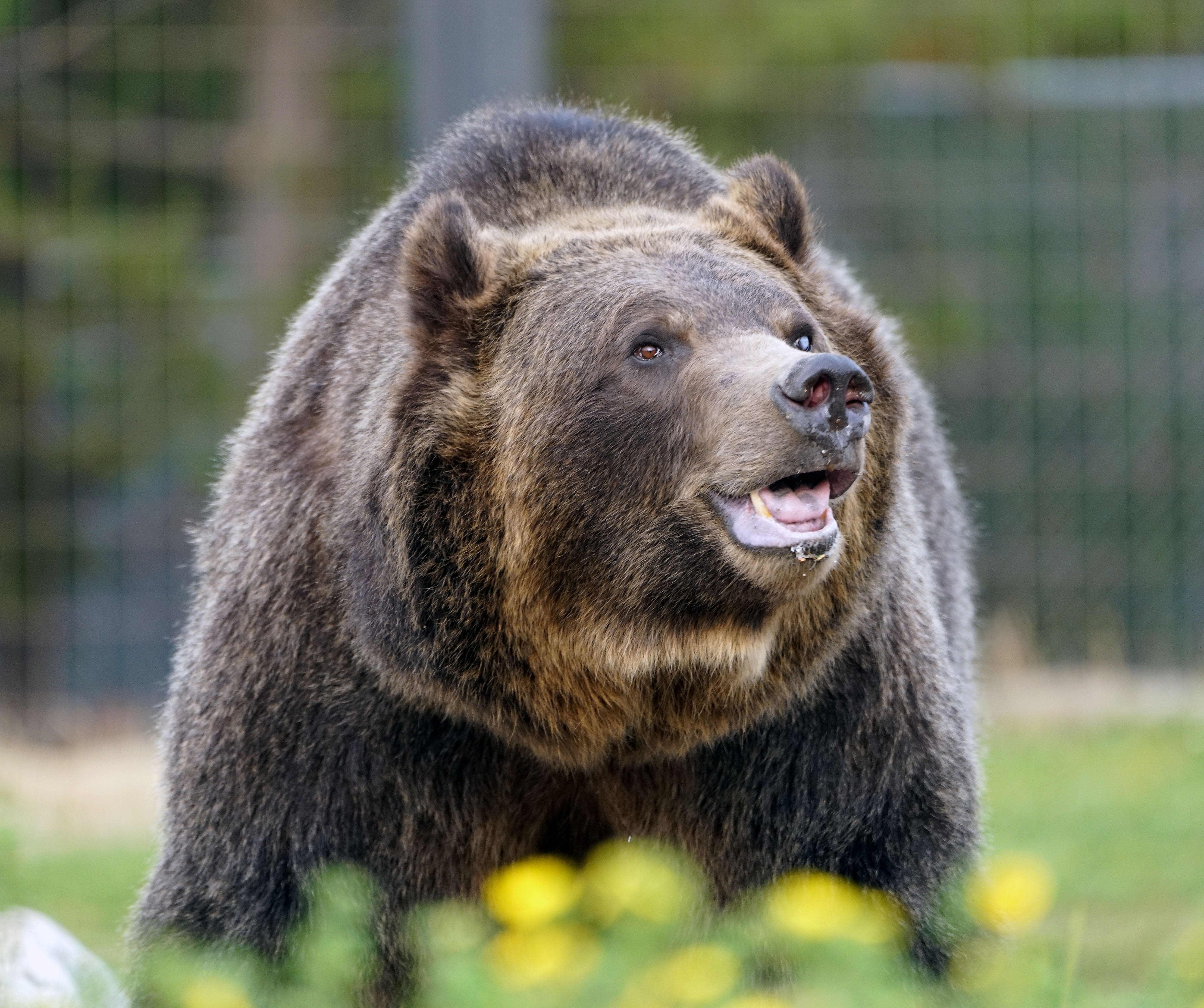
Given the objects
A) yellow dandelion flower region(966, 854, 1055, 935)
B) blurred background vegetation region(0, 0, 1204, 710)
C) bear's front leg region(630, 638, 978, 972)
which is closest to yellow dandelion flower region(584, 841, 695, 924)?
yellow dandelion flower region(966, 854, 1055, 935)

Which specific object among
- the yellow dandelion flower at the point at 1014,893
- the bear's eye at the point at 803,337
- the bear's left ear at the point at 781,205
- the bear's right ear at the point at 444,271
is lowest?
the yellow dandelion flower at the point at 1014,893

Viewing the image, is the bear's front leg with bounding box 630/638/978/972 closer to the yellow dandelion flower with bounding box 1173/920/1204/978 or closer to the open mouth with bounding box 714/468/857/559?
the open mouth with bounding box 714/468/857/559

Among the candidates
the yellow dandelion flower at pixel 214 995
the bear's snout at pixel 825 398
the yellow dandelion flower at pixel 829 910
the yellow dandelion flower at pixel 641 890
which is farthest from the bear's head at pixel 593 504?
the yellow dandelion flower at pixel 214 995

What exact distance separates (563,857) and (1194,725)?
5.37 m

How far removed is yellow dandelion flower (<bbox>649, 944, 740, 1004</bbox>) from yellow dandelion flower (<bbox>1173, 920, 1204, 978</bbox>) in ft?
1.96

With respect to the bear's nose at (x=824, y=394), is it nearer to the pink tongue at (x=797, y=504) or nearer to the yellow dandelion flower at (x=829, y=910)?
the pink tongue at (x=797, y=504)

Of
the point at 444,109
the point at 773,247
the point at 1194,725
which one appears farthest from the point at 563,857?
the point at 1194,725

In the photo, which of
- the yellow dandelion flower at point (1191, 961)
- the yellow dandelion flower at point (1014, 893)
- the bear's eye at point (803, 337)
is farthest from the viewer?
the bear's eye at point (803, 337)

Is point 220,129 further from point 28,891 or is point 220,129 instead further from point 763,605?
point 763,605

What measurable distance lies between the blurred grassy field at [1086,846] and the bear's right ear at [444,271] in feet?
4.35

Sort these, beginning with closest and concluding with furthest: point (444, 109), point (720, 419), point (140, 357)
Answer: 1. point (720, 419)
2. point (444, 109)
3. point (140, 357)

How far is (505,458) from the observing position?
12.4ft

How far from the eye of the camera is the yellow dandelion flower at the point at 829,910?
222cm

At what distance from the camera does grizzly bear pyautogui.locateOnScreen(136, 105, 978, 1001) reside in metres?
3.66
